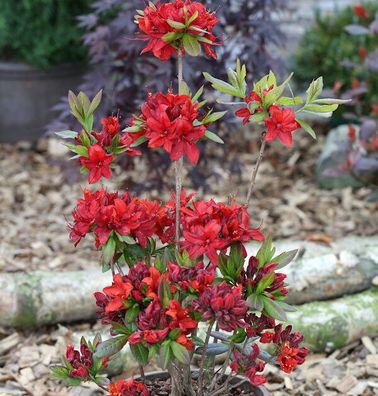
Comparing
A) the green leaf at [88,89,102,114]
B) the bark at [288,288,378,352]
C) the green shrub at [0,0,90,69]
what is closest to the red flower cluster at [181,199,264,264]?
the green leaf at [88,89,102,114]

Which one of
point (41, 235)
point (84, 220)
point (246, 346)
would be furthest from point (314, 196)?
point (84, 220)

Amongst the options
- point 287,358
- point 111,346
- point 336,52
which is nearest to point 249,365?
point 287,358

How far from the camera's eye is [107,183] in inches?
172

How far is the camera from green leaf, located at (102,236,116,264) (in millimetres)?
1661

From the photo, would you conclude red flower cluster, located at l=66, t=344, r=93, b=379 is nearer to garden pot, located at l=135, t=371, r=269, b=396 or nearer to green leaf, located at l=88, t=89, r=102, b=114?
garden pot, located at l=135, t=371, r=269, b=396

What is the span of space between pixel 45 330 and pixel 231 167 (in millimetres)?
1285

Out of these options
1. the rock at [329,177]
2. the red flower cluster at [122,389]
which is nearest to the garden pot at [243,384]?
the red flower cluster at [122,389]

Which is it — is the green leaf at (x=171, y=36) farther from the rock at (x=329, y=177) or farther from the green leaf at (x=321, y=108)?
the rock at (x=329, y=177)

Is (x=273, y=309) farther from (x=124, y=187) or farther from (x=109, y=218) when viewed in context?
(x=124, y=187)

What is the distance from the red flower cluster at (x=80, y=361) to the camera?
5.82 ft

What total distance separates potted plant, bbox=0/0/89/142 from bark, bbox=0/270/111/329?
229cm

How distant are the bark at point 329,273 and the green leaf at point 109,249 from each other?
1.32 m

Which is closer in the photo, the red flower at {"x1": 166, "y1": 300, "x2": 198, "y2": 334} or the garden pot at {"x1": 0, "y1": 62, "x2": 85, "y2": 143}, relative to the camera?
the red flower at {"x1": 166, "y1": 300, "x2": 198, "y2": 334}

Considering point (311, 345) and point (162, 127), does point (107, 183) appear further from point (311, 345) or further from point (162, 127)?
point (162, 127)
